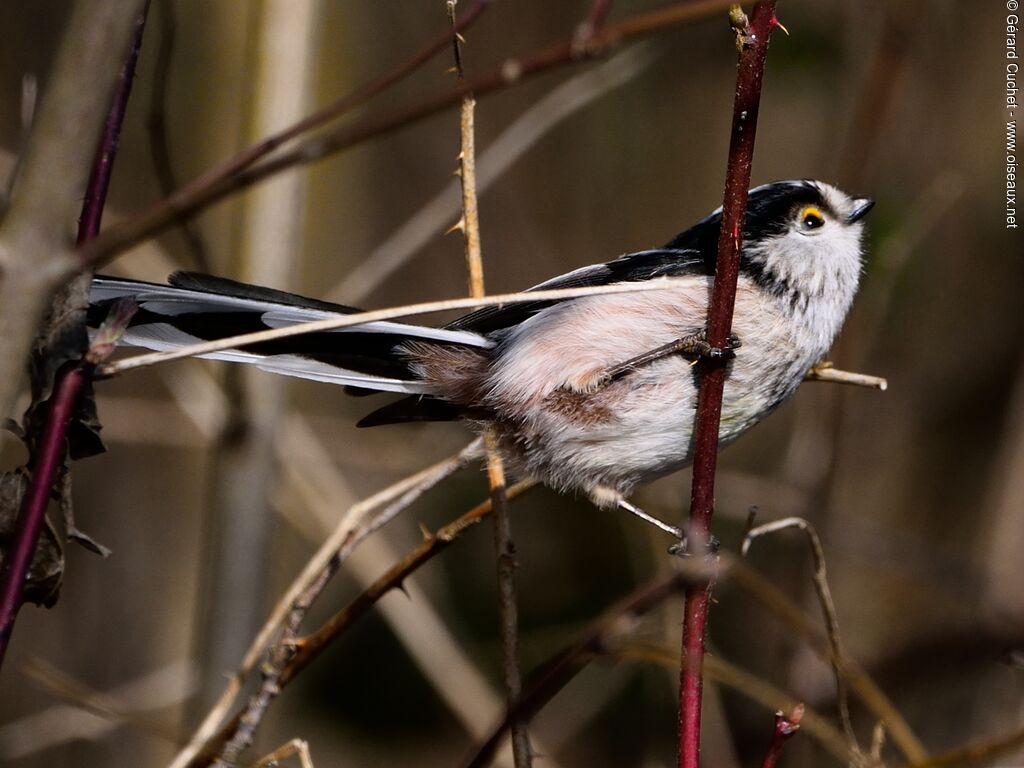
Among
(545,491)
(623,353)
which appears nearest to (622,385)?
(623,353)

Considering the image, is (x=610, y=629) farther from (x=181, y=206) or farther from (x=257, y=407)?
(x=257, y=407)

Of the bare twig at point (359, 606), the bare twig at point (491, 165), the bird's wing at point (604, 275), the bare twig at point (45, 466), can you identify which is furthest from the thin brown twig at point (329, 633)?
the bare twig at point (491, 165)

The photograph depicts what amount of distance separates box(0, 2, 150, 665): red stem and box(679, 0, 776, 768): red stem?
2.10ft

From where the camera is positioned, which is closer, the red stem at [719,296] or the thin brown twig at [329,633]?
the red stem at [719,296]

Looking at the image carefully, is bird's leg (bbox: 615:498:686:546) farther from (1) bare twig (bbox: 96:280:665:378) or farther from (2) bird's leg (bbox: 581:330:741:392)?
(1) bare twig (bbox: 96:280:665:378)

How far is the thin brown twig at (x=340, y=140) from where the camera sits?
783mm

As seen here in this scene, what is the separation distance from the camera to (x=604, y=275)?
6.74 ft

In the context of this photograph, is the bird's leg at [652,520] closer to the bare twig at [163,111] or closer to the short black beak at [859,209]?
the short black beak at [859,209]

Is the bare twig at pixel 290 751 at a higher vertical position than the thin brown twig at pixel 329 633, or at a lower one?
lower

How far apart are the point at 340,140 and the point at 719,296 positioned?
65cm

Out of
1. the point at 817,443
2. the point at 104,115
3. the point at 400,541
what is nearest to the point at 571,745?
the point at 400,541

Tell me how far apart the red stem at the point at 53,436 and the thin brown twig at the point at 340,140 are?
→ 23 centimetres

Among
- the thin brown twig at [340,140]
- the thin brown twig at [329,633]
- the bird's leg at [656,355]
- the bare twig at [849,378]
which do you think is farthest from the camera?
the bird's leg at [656,355]

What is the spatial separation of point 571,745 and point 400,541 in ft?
3.75
